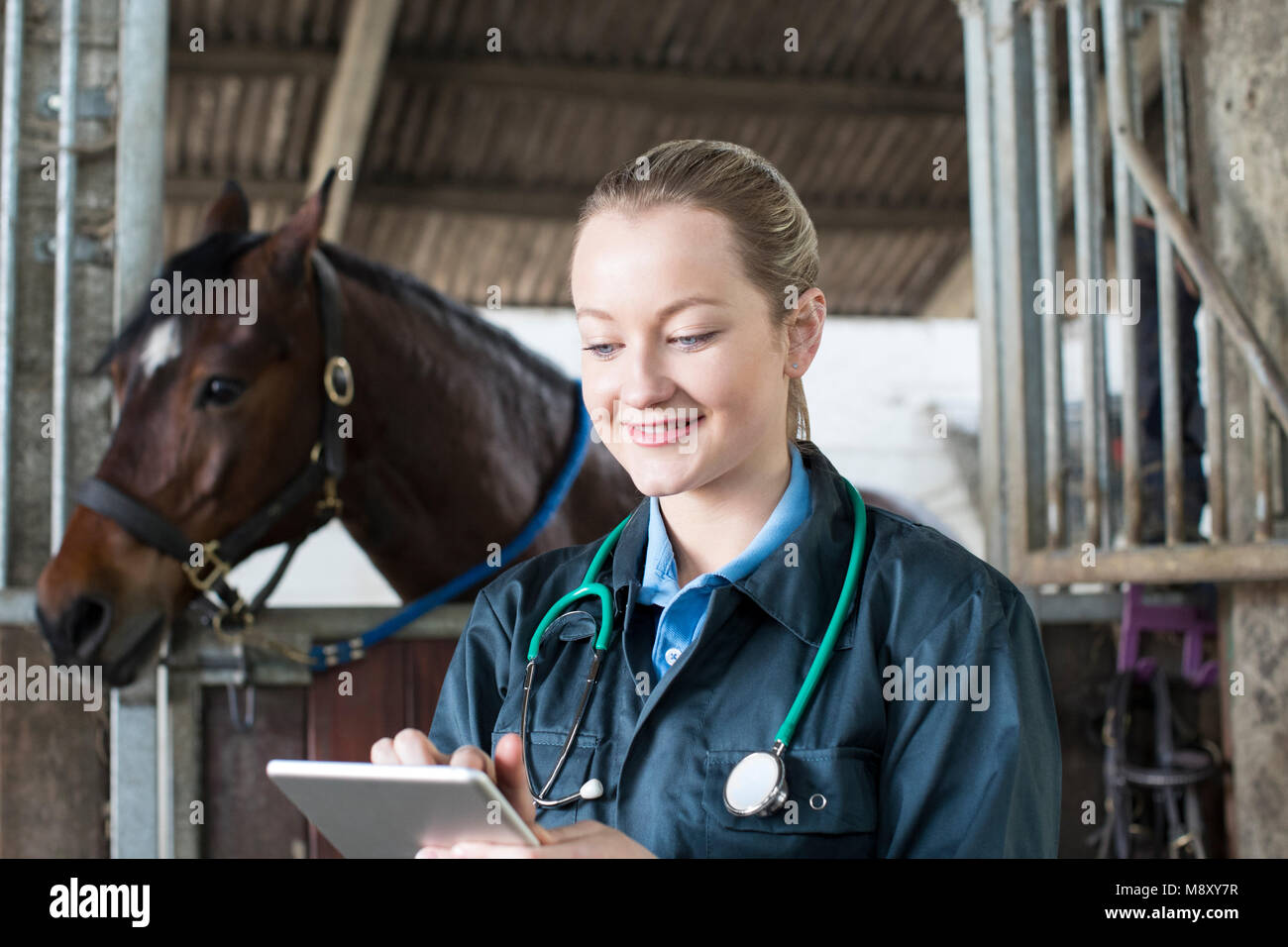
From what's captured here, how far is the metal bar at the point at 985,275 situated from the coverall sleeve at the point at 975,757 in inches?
73.3

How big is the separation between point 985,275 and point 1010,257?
0.24ft

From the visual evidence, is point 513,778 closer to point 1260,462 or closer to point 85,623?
point 85,623

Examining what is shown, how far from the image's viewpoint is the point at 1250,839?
2.35 m

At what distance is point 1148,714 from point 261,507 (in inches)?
74.6

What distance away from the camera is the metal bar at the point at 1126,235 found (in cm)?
240

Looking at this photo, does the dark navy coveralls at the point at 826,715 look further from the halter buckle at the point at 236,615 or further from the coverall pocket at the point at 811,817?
the halter buckle at the point at 236,615

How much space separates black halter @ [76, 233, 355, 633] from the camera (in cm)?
198

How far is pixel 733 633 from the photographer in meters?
→ 0.98

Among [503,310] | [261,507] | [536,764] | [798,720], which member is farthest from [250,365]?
[503,310]

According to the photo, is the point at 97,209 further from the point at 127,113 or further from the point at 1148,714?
the point at 1148,714

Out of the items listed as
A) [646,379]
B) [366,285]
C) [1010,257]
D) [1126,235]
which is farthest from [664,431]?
[1010,257]

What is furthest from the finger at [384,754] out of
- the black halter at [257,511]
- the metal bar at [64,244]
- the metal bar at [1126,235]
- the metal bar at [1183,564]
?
the metal bar at [1126,235]

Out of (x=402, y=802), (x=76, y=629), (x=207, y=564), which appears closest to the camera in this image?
(x=402, y=802)

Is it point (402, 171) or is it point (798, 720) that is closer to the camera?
point (798, 720)
